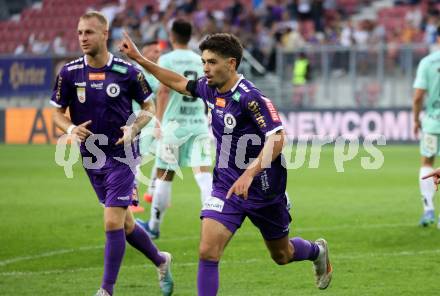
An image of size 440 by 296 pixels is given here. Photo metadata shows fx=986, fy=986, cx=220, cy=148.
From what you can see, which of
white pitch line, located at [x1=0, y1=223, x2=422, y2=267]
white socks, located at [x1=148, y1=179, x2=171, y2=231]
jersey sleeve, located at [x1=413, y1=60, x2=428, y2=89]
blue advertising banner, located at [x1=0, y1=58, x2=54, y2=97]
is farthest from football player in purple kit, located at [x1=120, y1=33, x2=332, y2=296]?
blue advertising banner, located at [x1=0, y1=58, x2=54, y2=97]

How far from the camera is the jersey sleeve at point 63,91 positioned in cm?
845

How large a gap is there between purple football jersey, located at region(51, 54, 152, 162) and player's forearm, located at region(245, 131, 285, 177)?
180 centimetres

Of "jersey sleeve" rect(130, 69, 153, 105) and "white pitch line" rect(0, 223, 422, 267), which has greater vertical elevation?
"jersey sleeve" rect(130, 69, 153, 105)

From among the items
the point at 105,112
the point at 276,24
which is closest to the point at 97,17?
the point at 105,112

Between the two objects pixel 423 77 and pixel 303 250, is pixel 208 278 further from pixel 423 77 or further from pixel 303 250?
pixel 423 77

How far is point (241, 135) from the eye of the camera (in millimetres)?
7438

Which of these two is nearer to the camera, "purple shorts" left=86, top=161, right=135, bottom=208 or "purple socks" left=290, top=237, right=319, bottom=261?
"purple socks" left=290, top=237, right=319, bottom=261

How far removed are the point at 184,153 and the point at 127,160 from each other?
10.8ft

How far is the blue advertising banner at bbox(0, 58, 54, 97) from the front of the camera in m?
28.7

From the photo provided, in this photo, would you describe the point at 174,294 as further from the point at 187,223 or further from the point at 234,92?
the point at 187,223

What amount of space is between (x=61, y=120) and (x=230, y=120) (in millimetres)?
1774

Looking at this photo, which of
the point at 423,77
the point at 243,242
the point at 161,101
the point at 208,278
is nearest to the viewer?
the point at 208,278

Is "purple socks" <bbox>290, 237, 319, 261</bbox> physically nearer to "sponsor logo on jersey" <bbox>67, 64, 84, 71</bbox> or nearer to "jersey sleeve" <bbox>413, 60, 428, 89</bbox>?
"sponsor logo on jersey" <bbox>67, 64, 84, 71</bbox>

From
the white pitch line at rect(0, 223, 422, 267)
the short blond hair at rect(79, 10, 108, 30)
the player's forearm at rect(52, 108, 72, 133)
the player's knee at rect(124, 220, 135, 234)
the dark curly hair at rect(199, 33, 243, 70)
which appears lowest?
the white pitch line at rect(0, 223, 422, 267)
